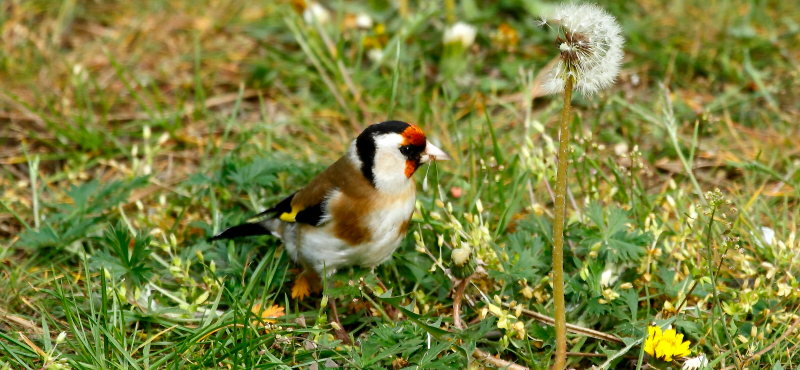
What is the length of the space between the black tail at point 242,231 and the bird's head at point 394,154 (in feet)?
1.73

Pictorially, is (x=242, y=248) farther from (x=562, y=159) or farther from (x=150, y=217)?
(x=562, y=159)

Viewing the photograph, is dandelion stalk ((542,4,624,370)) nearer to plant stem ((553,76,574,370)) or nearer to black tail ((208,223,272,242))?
plant stem ((553,76,574,370))

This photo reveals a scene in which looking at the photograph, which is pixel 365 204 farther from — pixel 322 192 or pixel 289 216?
pixel 289 216

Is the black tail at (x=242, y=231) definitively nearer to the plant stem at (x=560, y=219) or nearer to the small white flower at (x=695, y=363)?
the plant stem at (x=560, y=219)

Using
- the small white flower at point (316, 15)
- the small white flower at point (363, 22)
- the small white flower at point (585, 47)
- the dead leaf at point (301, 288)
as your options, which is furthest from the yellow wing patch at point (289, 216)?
the small white flower at point (363, 22)

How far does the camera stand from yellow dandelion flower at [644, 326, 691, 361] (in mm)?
2498

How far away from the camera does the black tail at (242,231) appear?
3.19 m

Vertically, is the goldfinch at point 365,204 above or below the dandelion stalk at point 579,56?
below

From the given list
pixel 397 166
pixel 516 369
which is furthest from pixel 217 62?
pixel 516 369

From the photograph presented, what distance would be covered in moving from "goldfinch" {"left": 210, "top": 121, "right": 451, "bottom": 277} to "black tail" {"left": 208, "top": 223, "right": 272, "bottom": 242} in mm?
142

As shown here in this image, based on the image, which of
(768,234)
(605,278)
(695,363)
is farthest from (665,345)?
(768,234)

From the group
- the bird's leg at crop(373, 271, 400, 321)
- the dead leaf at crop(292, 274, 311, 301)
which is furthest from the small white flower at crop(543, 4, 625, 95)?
the dead leaf at crop(292, 274, 311, 301)

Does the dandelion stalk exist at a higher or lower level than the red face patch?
higher

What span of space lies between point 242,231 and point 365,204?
1.93 ft
